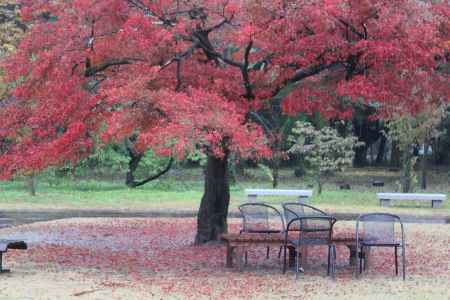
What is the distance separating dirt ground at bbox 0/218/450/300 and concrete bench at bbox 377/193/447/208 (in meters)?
6.81

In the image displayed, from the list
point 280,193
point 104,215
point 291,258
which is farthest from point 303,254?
point 280,193

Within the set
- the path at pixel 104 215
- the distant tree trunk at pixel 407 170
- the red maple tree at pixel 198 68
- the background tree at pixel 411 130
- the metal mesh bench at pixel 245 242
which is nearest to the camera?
the metal mesh bench at pixel 245 242

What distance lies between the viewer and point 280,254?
39.5ft

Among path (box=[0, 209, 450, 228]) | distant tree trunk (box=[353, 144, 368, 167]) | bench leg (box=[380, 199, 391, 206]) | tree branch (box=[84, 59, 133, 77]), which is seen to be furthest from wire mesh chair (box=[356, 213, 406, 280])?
distant tree trunk (box=[353, 144, 368, 167])

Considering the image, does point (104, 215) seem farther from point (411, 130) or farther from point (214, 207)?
point (411, 130)

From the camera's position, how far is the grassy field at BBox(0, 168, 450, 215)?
22.8m

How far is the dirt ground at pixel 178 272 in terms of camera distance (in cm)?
888

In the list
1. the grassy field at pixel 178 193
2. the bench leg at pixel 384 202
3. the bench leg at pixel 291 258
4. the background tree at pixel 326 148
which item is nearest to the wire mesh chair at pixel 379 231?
the bench leg at pixel 291 258

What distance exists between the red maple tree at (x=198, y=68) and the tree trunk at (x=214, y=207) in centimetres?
173

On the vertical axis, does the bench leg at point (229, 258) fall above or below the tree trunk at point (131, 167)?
below

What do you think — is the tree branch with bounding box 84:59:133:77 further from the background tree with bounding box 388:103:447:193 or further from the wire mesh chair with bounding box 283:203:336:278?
the background tree with bounding box 388:103:447:193

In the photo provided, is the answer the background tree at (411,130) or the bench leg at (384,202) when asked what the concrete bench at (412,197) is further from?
the background tree at (411,130)

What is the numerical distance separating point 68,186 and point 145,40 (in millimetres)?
19983

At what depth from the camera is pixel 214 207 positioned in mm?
13469
